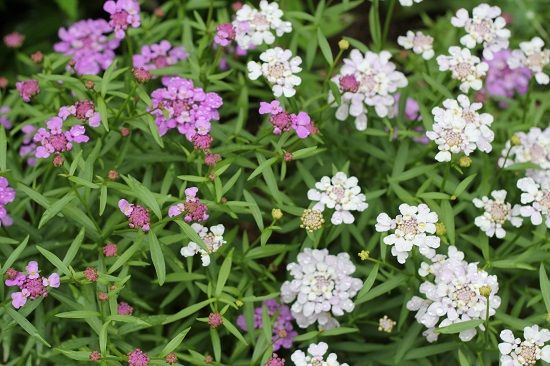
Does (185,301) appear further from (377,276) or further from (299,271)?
(377,276)

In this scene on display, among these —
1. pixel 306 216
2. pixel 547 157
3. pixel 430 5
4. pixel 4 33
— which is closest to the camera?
pixel 306 216

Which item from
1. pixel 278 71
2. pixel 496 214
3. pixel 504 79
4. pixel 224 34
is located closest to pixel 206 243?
pixel 278 71

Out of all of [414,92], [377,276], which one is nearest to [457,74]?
[414,92]

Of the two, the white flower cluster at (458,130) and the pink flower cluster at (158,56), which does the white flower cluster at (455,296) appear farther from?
the pink flower cluster at (158,56)

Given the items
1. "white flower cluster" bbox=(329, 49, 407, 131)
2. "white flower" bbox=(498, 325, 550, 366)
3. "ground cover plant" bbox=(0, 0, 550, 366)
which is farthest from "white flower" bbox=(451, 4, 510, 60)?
"white flower" bbox=(498, 325, 550, 366)

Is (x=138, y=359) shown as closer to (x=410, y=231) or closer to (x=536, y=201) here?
(x=410, y=231)
